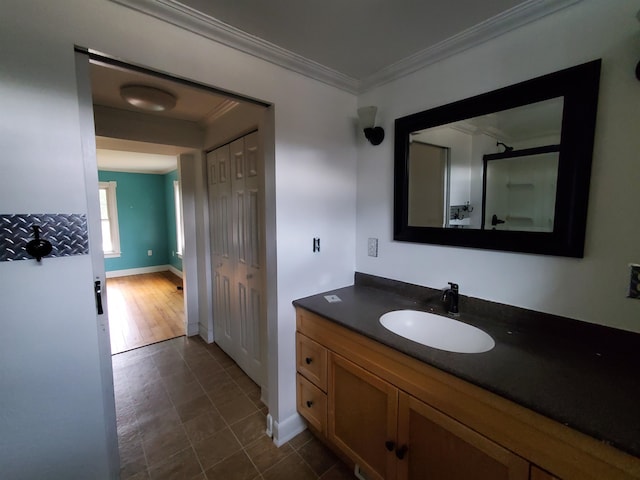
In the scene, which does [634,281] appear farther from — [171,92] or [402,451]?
[171,92]

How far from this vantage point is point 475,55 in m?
1.36

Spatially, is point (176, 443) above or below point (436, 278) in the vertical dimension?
below

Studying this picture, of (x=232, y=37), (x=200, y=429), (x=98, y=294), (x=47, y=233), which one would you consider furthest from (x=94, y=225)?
(x=200, y=429)

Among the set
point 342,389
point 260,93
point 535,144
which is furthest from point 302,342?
point 535,144

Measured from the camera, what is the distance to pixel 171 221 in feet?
19.4

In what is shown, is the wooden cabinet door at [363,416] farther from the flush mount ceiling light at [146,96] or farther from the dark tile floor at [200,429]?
the flush mount ceiling light at [146,96]

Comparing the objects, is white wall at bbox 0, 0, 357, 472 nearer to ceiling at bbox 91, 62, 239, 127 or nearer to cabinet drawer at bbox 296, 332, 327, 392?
ceiling at bbox 91, 62, 239, 127

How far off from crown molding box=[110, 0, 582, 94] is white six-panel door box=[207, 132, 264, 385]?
63 centimetres

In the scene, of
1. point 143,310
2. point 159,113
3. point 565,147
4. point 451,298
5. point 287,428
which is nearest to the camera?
point 565,147

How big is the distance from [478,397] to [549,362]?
0.32 metres

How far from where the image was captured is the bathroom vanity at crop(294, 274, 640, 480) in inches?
28.6

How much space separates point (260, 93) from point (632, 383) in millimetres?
1883

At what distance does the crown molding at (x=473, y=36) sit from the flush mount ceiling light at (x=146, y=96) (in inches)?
55.9

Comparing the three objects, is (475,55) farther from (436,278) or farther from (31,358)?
(31,358)
